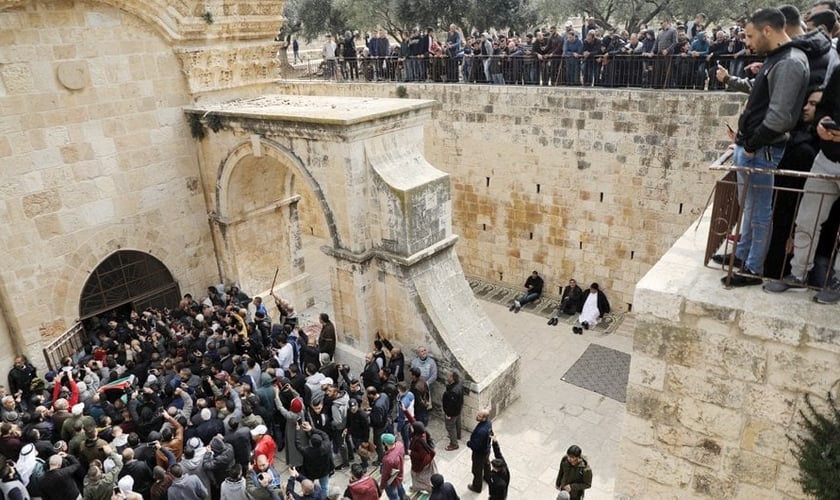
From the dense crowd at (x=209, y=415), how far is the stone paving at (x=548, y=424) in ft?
2.64

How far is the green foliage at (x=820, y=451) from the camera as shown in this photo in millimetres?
3004

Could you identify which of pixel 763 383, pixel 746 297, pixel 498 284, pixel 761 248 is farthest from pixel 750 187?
pixel 498 284

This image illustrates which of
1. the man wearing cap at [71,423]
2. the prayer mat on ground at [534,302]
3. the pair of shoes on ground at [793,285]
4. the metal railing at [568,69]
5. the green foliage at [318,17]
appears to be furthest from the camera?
the green foliage at [318,17]

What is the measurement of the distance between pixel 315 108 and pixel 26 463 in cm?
622

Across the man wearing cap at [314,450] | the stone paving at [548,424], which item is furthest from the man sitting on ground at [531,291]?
the man wearing cap at [314,450]

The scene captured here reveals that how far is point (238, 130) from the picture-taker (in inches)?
384

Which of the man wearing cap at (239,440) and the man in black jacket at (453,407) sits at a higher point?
the man wearing cap at (239,440)

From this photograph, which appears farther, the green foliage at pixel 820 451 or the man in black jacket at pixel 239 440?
the man in black jacket at pixel 239 440

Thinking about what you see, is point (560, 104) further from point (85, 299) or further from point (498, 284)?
point (85, 299)

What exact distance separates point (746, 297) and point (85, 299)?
32.9 ft

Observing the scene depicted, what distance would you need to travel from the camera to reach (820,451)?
307 centimetres

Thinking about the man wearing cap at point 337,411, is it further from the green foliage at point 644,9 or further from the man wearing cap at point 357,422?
the green foliage at point 644,9

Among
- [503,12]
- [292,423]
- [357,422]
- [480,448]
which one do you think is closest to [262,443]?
[292,423]

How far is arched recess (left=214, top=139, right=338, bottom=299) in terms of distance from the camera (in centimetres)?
1058
